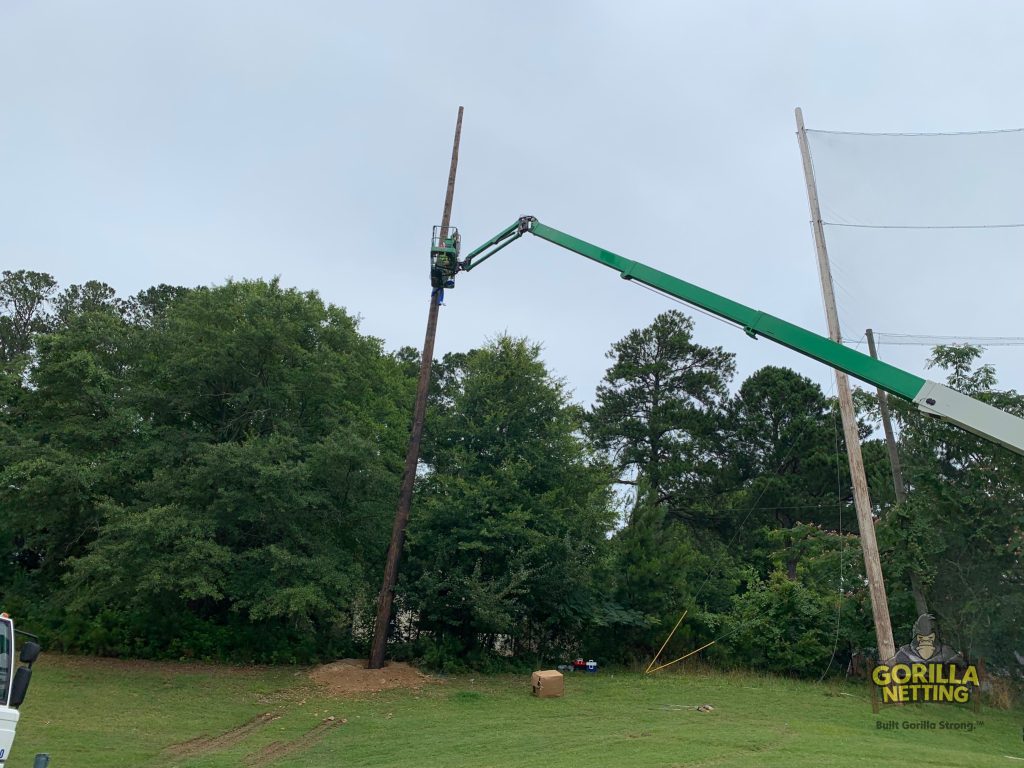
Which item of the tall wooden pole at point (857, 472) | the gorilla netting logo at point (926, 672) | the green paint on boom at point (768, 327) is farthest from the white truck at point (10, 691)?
the gorilla netting logo at point (926, 672)

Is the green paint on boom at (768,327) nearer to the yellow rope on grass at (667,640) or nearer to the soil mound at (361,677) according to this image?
the soil mound at (361,677)

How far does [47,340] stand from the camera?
22219 millimetres

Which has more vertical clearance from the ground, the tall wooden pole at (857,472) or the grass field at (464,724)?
the tall wooden pole at (857,472)

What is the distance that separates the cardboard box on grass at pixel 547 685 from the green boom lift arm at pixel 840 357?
985 centimetres

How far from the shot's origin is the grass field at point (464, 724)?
10875 mm

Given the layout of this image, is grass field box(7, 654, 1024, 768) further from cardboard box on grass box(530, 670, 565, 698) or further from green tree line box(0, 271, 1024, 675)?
green tree line box(0, 271, 1024, 675)

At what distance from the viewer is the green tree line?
18203 millimetres

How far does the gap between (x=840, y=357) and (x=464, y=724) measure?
900 cm

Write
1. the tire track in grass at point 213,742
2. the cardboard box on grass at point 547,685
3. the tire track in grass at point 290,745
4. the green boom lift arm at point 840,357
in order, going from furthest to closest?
the cardboard box on grass at point 547,685
the tire track in grass at point 213,742
the tire track in grass at point 290,745
the green boom lift arm at point 840,357

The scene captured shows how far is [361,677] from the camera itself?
58.0 ft

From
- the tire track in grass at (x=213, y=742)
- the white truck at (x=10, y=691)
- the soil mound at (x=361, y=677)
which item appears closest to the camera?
the white truck at (x=10, y=691)

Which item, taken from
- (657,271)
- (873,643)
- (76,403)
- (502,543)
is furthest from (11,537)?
(873,643)

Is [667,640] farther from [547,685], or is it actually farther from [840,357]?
[840,357]

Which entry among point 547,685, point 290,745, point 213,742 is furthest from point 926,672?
point 213,742
